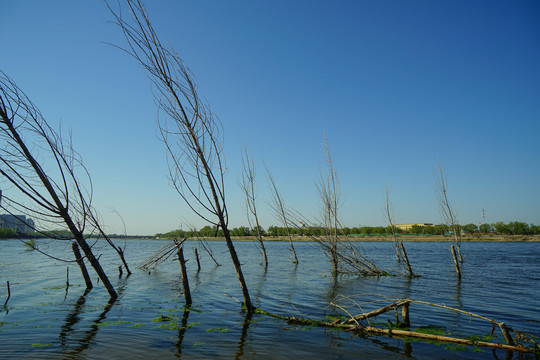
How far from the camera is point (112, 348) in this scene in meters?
6.19

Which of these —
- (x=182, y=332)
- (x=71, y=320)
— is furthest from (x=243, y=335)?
(x=71, y=320)

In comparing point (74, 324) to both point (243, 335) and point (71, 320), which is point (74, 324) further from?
point (243, 335)

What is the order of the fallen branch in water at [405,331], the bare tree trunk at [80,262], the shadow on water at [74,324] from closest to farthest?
the fallen branch in water at [405,331], the shadow on water at [74,324], the bare tree trunk at [80,262]

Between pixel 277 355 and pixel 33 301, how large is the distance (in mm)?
10310

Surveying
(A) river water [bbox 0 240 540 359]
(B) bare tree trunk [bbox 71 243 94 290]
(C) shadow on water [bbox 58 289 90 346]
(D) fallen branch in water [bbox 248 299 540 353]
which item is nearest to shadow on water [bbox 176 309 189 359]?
(A) river water [bbox 0 240 540 359]

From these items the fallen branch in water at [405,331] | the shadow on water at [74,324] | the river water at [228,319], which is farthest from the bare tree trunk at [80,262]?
the fallen branch in water at [405,331]

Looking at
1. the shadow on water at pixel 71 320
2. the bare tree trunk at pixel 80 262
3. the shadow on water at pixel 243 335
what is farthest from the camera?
the bare tree trunk at pixel 80 262

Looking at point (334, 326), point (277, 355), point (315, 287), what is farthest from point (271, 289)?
point (277, 355)

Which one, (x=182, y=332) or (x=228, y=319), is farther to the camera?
(x=228, y=319)

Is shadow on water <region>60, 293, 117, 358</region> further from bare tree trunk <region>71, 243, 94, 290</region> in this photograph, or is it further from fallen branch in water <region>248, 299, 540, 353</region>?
fallen branch in water <region>248, 299, 540, 353</region>

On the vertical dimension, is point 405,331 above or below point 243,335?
above

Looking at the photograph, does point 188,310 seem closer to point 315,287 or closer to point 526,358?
point 315,287

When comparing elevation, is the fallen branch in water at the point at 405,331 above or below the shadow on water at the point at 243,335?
above

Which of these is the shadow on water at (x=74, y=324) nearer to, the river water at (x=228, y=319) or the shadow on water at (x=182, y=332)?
the river water at (x=228, y=319)
